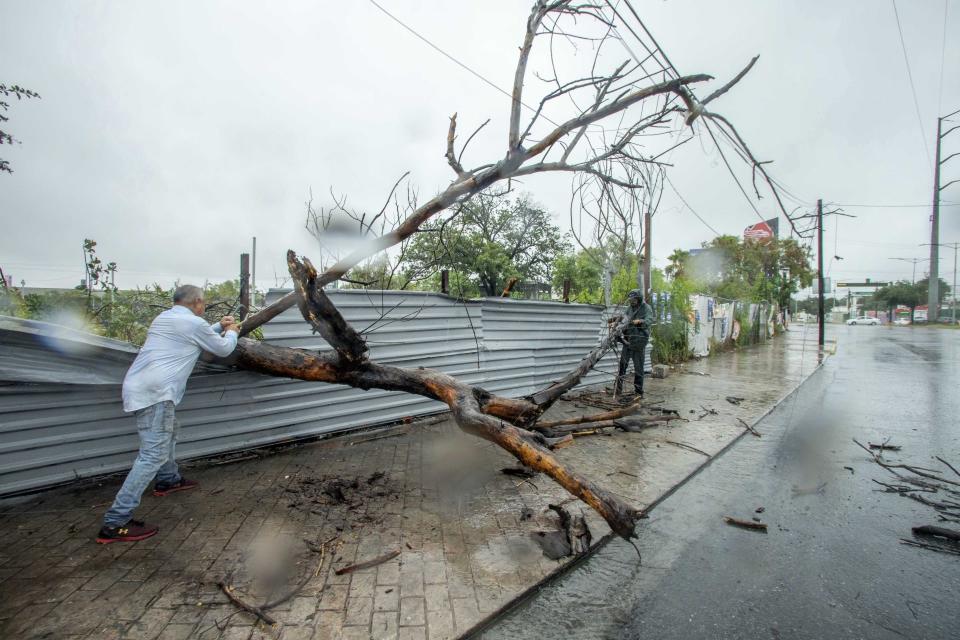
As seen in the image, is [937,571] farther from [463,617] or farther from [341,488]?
[341,488]

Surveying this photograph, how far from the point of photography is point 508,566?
9.01 ft

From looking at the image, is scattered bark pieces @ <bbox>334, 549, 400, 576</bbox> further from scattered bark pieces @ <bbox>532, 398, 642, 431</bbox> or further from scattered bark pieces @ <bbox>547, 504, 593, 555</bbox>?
scattered bark pieces @ <bbox>532, 398, 642, 431</bbox>

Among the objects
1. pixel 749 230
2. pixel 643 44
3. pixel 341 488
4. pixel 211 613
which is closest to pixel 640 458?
pixel 341 488

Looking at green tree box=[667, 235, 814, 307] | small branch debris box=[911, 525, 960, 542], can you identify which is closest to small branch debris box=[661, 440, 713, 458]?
small branch debris box=[911, 525, 960, 542]

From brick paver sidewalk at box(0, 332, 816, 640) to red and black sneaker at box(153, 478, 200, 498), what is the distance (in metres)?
0.12

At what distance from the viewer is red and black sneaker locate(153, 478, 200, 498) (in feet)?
11.7

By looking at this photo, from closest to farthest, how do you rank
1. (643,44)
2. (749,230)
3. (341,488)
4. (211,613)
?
(211,613) → (341,488) → (643,44) → (749,230)

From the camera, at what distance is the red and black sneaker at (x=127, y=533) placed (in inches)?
112

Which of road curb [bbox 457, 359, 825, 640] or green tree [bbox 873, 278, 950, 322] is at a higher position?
green tree [bbox 873, 278, 950, 322]

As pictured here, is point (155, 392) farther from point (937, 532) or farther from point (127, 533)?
point (937, 532)

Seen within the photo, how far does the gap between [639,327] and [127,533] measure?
286 inches

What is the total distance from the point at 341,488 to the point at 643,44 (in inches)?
210

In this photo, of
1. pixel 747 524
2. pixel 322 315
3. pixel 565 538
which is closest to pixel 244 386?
pixel 322 315

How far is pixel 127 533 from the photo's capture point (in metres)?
2.87
